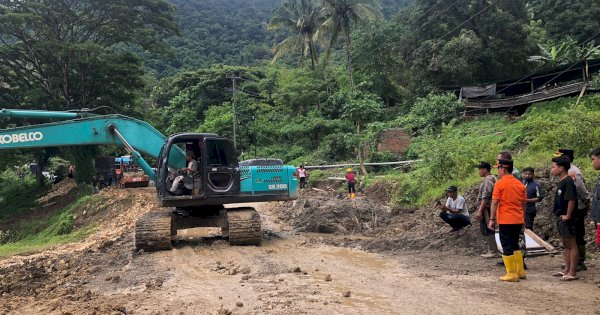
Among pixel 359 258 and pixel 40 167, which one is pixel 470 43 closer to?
pixel 359 258

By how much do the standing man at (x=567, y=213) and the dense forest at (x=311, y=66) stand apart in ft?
39.9

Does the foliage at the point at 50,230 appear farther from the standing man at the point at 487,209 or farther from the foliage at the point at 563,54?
the foliage at the point at 563,54

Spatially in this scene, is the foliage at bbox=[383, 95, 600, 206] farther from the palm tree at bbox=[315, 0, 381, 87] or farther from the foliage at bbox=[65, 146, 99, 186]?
the palm tree at bbox=[315, 0, 381, 87]

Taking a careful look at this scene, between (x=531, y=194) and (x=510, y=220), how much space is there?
1.97 meters

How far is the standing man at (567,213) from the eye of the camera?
6582 mm

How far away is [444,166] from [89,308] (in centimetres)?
1128

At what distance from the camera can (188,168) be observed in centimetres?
1052

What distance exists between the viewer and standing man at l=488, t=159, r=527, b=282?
22.2ft

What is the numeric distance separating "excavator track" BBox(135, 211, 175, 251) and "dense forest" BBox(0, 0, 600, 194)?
12.0 m

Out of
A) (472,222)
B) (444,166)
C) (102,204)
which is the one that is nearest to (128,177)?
(102,204)

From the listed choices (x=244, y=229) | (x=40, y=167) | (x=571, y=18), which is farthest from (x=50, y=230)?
(x=571, y=18)

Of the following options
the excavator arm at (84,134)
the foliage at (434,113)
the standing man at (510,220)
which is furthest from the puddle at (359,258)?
the foliage at (434,113)

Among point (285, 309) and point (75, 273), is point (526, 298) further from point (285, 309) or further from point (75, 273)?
point (75, 273)

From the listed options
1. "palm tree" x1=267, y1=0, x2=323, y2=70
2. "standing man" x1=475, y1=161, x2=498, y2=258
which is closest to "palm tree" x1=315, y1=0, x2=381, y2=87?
"palm tree" x1=267, y1=0, x2=323, y2=70
